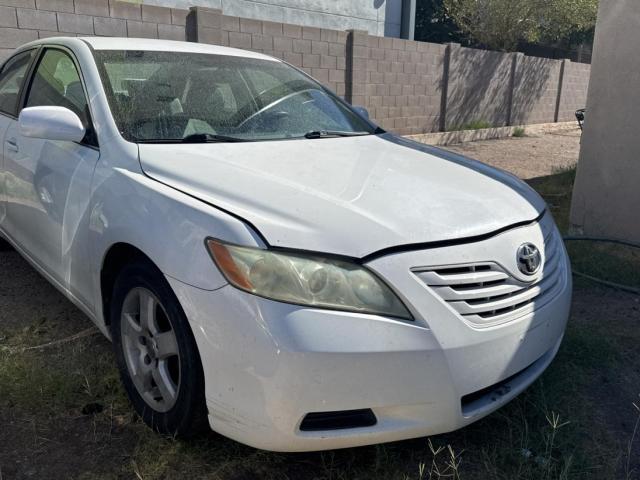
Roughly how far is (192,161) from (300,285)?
881mm

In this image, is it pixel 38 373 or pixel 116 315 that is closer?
pixel 116 315

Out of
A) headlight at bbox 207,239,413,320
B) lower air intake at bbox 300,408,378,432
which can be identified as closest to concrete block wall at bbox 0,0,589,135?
headlight at bbox 207,239,413,320

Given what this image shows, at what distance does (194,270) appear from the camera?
193 cm

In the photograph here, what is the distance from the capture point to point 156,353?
2234mm

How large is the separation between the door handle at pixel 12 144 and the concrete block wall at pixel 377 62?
394cm

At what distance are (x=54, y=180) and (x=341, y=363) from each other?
1.83m

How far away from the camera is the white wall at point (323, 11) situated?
38.6ft

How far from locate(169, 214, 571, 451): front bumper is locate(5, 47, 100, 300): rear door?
3.12ft

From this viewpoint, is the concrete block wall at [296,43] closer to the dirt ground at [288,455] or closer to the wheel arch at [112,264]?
the dirt ground at [288,455]

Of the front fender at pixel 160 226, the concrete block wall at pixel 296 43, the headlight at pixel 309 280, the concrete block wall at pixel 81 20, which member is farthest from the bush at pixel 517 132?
the headlight at pixel 309 280

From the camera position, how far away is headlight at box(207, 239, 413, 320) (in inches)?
72.4

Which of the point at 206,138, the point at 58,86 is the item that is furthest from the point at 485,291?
the point at 58,86

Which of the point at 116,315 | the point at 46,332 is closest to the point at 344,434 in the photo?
the point at 116,315

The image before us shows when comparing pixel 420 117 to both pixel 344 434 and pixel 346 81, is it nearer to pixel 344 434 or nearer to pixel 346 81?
pixel 346 81
